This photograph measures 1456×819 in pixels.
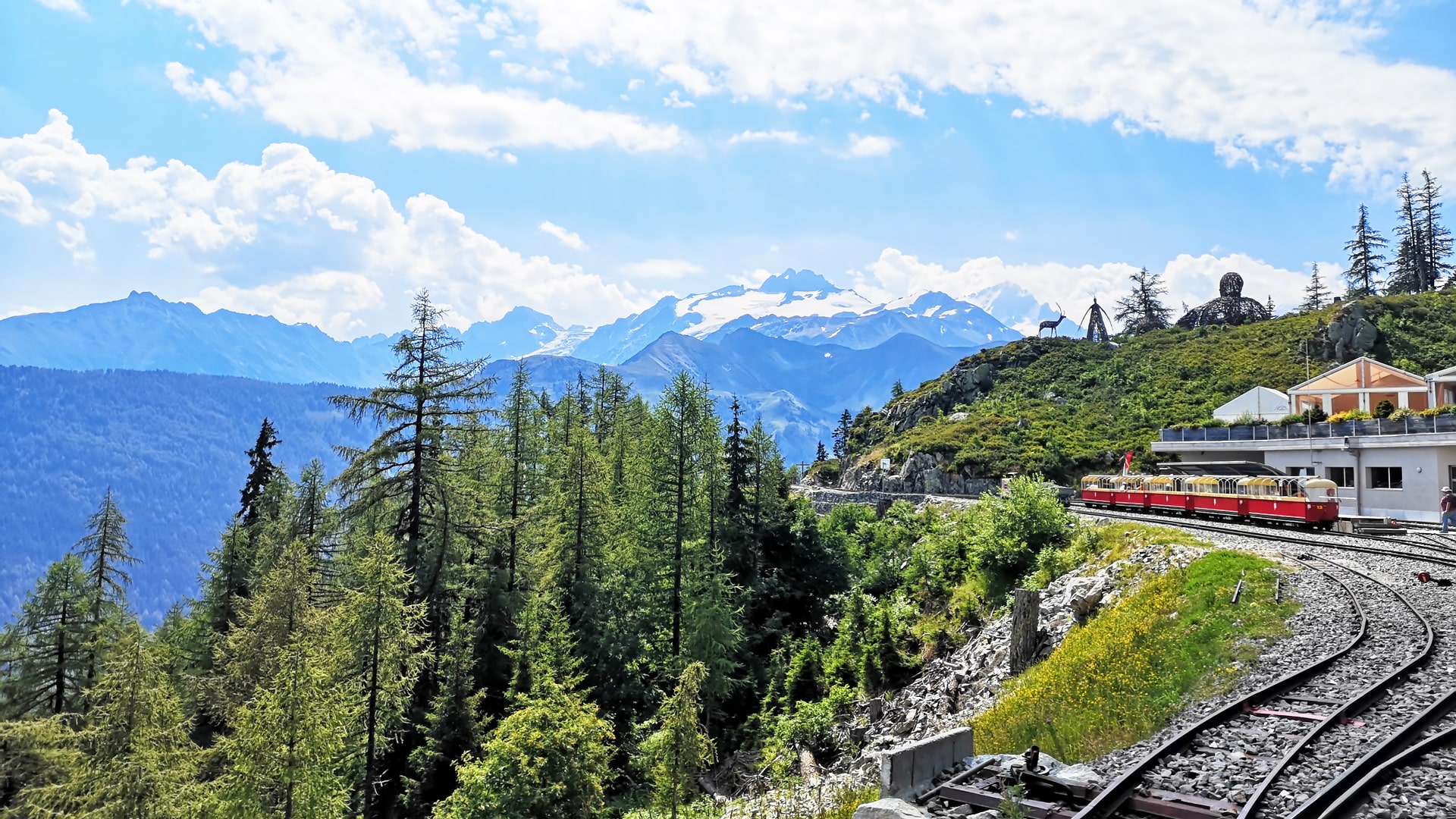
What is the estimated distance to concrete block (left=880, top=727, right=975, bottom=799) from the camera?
9227mm

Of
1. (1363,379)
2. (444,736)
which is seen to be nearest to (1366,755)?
(444,736)

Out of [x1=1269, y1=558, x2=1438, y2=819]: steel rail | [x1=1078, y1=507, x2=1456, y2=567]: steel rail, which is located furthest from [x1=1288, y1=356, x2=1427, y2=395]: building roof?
[x1=1269, y1=558, x2=1438, y2=819]: steel rail

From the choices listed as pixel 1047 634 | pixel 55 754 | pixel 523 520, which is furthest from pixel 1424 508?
pixel 55 754

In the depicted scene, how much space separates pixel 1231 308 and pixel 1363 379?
54726 mm

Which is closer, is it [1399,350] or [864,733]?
[864,733]

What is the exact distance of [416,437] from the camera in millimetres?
24266

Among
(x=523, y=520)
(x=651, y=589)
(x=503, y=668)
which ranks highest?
(x=523, y=520)

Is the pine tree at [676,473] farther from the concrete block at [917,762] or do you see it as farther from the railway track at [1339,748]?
the railway track at [1339,748]

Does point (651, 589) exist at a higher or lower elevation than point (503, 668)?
higher

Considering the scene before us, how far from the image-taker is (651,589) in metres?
33.3

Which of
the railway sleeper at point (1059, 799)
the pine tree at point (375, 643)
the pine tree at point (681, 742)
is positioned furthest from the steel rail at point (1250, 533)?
the pine tree at point (375, 643)

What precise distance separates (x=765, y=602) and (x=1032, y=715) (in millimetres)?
25683

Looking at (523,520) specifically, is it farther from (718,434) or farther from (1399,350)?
(1399,350)

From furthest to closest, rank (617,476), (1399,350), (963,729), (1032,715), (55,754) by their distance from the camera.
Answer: (1399,350) → (617,476) → (55,754) → (1032,715) → (963,729)
